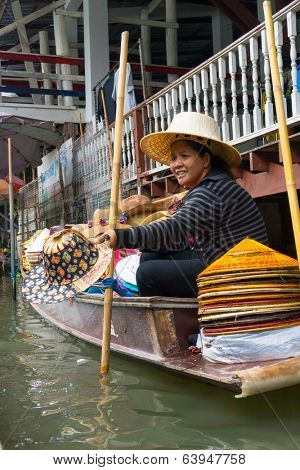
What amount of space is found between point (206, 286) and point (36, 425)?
939 millimetres

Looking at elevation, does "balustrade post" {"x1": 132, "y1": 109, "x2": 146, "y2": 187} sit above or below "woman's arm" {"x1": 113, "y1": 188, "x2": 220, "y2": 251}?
above

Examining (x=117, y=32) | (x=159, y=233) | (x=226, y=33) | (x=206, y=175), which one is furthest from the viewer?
(x=117, y=32)

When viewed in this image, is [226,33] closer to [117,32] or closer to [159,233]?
[117,32]

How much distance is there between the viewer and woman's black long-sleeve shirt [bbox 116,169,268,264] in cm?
254

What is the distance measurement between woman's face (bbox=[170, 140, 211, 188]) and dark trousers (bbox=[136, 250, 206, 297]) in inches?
16.4

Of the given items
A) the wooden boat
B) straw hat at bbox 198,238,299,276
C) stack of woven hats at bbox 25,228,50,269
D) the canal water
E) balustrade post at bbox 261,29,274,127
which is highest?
balustrade post at bbox 261,29,274,127

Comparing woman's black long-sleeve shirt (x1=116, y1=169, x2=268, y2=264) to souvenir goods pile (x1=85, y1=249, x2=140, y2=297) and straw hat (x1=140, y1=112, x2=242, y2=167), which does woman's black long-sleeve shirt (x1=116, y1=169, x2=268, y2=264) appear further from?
souvenir goods pile (x1=85, y1=249, x2=140, y2=297)

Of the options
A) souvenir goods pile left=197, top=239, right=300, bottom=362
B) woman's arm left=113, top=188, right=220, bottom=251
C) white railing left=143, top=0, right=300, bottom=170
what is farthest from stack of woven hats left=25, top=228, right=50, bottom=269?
souvenir goods pile left=197, top=239, right=300, bottom=362

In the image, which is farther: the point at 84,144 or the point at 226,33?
the point at 226,33

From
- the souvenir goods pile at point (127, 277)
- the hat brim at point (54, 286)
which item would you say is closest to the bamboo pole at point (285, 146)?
the souvenir goods pile at point (127, 277)

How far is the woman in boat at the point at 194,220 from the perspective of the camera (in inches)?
101

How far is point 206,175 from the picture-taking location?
9.35 feet

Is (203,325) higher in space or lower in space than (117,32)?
lower
